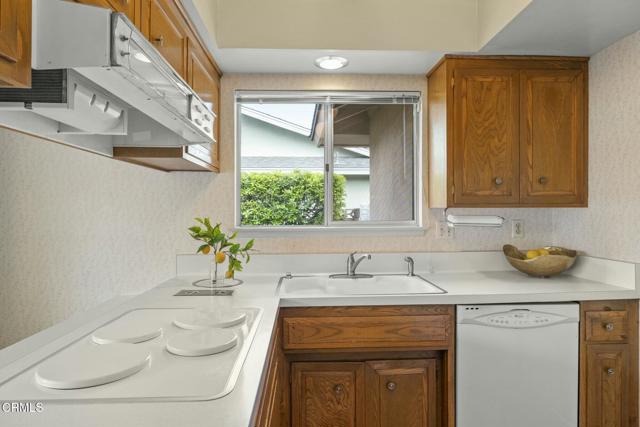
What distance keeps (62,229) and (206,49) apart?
1360 mm

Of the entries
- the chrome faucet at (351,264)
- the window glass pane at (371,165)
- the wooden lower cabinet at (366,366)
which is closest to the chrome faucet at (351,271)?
the chrome faucet at (351,264)

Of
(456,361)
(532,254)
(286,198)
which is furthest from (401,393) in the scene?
(286,198)

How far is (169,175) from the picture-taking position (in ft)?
7.95

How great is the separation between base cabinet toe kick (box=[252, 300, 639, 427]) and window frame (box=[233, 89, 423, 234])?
2.31ft

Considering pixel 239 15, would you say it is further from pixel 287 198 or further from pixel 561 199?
pixel 561 199

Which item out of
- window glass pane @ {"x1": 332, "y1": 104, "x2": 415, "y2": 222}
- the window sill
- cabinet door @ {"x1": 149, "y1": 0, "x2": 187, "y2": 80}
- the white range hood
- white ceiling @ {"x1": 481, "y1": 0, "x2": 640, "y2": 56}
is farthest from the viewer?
window glass pane @ {"x1": 332, "y1": 104, "x2": 415, "y2": 222}

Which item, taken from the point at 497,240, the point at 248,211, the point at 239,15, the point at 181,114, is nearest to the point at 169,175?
the point at 248,211

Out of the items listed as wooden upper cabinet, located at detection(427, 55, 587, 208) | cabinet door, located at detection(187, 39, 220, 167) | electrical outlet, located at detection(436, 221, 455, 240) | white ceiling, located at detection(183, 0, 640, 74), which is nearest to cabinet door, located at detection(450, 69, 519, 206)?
wooden upper cabinet, located at detection(427, 55, 587, 208)

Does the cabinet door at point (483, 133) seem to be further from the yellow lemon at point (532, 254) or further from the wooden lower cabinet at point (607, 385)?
the wooden lower cabinet at point (607, 385)

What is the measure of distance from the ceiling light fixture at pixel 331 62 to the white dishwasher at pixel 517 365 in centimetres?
145

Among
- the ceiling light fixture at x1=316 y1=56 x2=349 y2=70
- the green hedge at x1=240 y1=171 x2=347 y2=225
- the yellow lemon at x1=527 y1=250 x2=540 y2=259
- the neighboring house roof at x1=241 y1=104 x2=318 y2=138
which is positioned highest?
the ceiling light fixture at x1=316 y1=56 x2=349 y2=70

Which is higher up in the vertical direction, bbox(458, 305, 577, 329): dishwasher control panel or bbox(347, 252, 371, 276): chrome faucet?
bbox(347, 252, 371, 276): chrome faucet

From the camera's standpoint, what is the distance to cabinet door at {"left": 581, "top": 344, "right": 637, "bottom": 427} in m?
1.92

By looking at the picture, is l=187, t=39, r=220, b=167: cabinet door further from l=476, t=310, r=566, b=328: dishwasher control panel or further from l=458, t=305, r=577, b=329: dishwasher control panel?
l=476, t=310, r=566, b=328: dishwasher control panel
